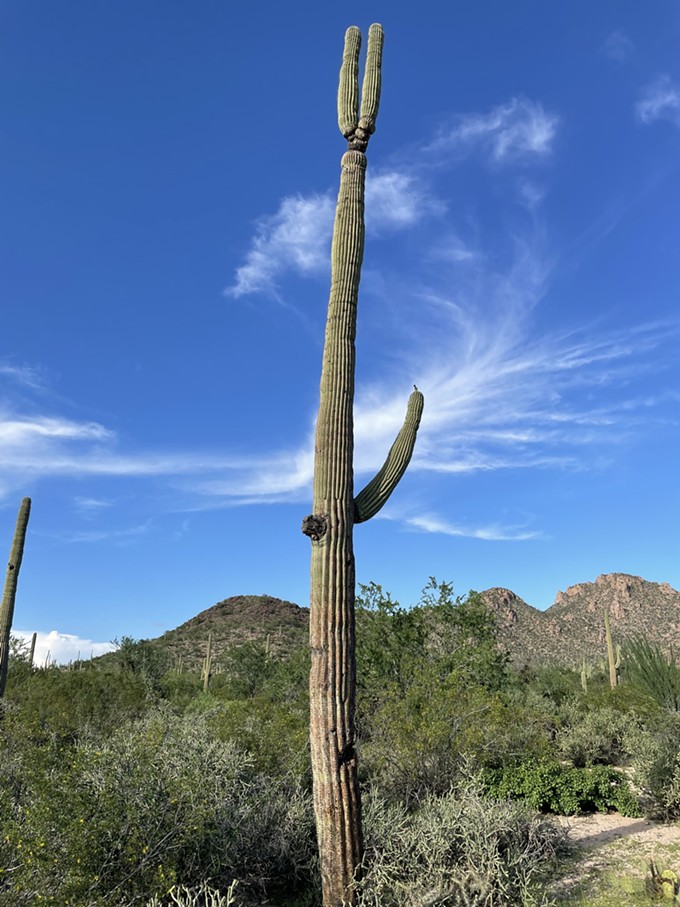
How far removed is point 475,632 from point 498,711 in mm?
10793

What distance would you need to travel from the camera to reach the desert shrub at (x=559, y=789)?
395 inches

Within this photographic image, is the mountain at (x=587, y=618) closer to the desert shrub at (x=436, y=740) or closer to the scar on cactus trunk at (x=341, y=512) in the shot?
the desert shrub at (x=436, y=740)

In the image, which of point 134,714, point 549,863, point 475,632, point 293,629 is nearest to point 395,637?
point 475,632

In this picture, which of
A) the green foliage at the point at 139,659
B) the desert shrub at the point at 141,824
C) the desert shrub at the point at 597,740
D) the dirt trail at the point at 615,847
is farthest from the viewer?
the green foliage at the point at 139,659

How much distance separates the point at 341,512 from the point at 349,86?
17.2ft

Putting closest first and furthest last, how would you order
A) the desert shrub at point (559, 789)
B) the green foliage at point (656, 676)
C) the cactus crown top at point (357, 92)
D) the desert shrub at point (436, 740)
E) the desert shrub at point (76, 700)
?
1. the cactus crown top at point (357, 92)
2. the desert shrub at point (436, 740)
3. the desert shrub at point (559, 789)
4. the desert shrub at point (76, 700)
5. the green foliage at point (656, 676)

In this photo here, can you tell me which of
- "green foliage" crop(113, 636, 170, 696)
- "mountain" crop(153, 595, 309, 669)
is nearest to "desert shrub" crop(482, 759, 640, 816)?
"green foliage" crop(113, 636, 170, 696)

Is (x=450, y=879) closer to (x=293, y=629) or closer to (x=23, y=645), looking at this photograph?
(x=23, y=645)

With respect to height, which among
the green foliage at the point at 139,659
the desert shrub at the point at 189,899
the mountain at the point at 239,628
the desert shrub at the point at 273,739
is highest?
the mountain at the point at 239,628

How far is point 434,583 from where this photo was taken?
2206cm

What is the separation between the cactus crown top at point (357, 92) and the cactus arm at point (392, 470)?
316 cm

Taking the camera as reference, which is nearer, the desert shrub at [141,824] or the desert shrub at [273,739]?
the desert shrub at [141,824]

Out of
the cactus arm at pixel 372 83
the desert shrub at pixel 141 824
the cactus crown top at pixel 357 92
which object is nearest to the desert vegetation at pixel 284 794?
the desert shrub at pixel 141 824

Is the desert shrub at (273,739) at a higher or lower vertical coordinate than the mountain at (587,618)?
lower
